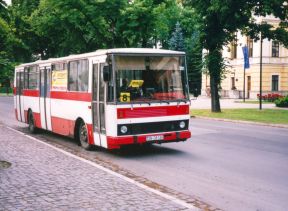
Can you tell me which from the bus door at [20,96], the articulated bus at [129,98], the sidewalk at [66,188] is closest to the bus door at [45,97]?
the articulated bus at [129,98]

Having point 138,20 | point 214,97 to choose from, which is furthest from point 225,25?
point 138,20

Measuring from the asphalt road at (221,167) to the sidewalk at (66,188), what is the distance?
0.96 meters

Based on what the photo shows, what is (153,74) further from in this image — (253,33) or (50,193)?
(253,33)

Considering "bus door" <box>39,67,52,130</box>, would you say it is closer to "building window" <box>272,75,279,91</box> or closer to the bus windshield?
the bus windshield

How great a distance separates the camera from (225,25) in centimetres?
3111

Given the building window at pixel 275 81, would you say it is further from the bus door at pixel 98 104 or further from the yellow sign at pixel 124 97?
the yellow sign at pixel 124 97

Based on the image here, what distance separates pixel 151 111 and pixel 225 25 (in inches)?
802

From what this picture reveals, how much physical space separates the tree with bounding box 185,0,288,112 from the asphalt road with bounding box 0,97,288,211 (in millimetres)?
15192

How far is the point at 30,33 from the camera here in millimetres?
55562

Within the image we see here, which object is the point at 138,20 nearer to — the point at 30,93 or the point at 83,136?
the point at 30,93

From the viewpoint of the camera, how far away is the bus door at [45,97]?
16.7 metres

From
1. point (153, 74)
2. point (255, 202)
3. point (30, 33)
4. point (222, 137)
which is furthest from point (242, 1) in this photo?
point (30, 33)

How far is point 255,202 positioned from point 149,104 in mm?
5191

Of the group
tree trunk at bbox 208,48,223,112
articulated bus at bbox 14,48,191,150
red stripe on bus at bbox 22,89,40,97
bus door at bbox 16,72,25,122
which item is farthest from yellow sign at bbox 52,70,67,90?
tree trunk at bbox 208,48,223,112
